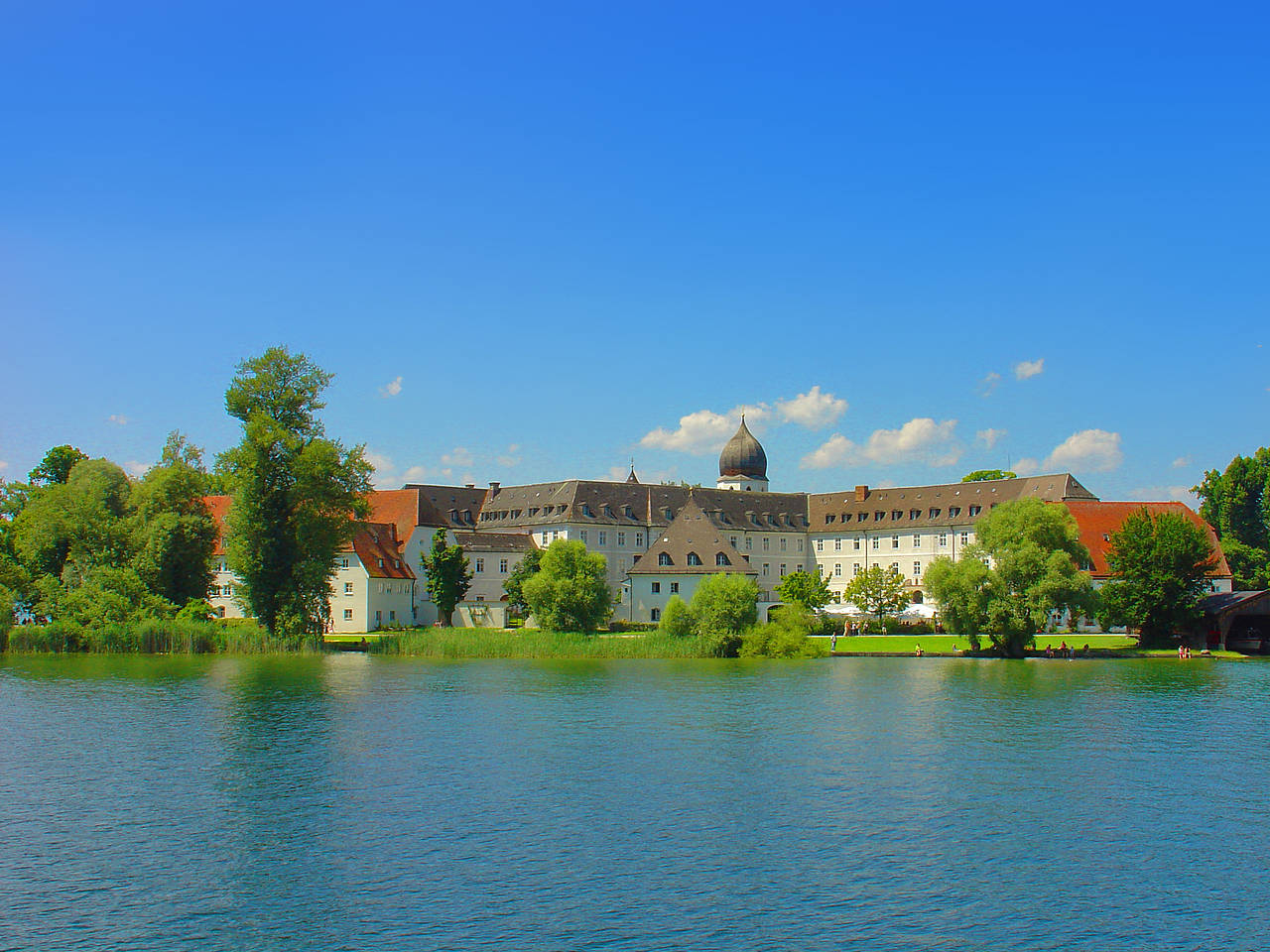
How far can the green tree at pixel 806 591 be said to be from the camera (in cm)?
8794

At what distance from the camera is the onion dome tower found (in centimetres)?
13162

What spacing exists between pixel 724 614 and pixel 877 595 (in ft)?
78.0

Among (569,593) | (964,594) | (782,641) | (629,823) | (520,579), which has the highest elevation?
(520,579)

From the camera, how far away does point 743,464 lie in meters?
132

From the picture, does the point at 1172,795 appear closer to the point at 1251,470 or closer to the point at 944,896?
the point at 944,896

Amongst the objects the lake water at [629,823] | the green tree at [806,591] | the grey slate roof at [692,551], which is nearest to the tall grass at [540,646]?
the green tree at [806,591]

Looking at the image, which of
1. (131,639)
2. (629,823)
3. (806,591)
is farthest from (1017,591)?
(629,823)

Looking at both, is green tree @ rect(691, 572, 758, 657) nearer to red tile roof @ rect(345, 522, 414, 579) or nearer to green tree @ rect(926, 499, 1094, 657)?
green tree @ rect(926, 499, 1094, 657)

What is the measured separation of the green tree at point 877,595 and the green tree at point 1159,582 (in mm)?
16917

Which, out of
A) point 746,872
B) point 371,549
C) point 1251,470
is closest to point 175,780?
point 746,872

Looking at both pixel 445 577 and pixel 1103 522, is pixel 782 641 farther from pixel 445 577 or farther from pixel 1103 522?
pixel 1103 522

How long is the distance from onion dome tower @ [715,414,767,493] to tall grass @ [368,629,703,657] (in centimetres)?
6110

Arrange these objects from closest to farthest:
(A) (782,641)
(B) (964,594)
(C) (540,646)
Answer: (B) (964,594) < (A) (782,641) < (C) (540,646)

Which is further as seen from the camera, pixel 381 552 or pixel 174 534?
pixel 381 552
